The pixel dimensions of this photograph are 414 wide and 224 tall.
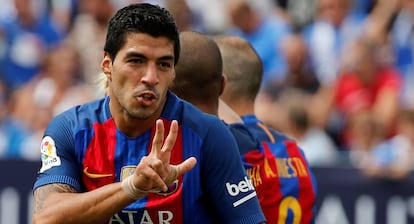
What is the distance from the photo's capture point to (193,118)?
5.30 m

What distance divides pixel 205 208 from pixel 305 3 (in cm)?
730

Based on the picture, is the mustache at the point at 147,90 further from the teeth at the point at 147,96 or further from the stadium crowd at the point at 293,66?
the stadium crowd at the point at 293,66

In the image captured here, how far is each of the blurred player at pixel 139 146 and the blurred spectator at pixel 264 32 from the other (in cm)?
645

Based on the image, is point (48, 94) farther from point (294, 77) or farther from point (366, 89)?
point (366, 89)

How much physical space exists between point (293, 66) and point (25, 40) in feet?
10.9

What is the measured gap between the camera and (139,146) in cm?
523

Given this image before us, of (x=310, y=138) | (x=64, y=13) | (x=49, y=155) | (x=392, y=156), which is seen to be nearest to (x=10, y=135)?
(x=64, y=13)

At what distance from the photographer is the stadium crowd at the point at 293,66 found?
10633mm

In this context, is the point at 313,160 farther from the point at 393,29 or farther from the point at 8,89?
the point at 8,89

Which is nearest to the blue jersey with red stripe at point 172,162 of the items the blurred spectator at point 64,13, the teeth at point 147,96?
the teeth at point 147,96

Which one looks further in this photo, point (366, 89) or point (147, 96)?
point (366, 89)

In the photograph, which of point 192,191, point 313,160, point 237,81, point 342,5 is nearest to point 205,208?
point 192,191

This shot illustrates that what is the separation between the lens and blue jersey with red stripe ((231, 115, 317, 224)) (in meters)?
6.24

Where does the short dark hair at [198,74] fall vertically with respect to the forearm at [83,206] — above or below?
above
